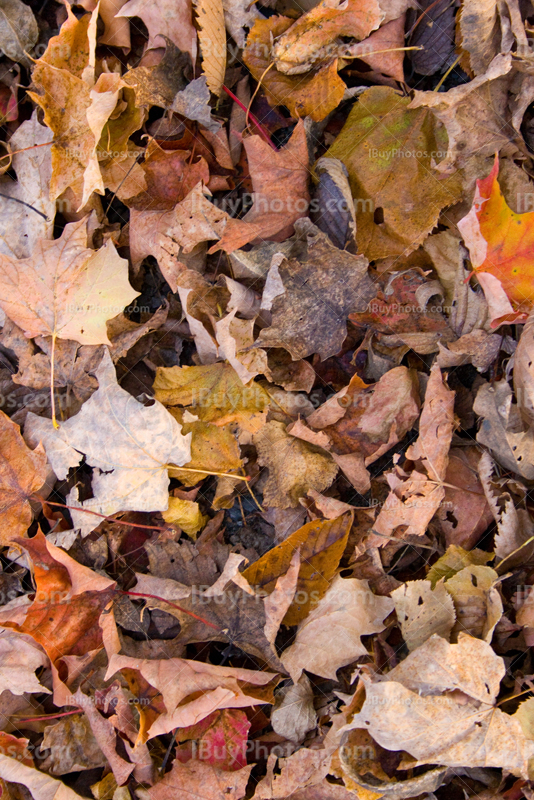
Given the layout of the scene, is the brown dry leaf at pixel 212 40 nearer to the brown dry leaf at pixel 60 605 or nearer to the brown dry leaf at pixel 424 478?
the brown dry leaf at pixel 424 478

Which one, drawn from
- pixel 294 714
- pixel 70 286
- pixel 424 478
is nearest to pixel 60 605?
pixel 294 714

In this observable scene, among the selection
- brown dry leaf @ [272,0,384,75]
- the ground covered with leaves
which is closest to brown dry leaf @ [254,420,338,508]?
the ground covered with leaves

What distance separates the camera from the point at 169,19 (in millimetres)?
2127

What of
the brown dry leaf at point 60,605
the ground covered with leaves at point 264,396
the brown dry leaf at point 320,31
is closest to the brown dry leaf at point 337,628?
the ground covered with leaves at point 264,396

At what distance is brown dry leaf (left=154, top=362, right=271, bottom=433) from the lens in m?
2.00

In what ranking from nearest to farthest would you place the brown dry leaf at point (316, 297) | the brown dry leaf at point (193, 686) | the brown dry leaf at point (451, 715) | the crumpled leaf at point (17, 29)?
the brown dry leaf at point (451, 715), the brown dry leaf at point (193, 686), the brown dry leaf at point (316, 297), the crumpled leaf at point (17, 29)

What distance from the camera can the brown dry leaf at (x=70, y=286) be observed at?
207cm

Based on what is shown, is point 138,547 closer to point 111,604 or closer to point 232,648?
point 111,604

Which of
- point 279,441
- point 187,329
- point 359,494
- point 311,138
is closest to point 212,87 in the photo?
point 311,138

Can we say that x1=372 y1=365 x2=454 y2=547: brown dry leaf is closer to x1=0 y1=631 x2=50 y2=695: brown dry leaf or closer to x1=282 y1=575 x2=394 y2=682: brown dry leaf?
x1=282 y1=575 x2=394 y2=682: brown dry leaf

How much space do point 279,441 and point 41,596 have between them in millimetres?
1109

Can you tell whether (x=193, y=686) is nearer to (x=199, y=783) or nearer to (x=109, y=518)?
(x=199, y=783)

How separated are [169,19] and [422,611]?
8.30 ft

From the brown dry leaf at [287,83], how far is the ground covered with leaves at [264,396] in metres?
0.01
